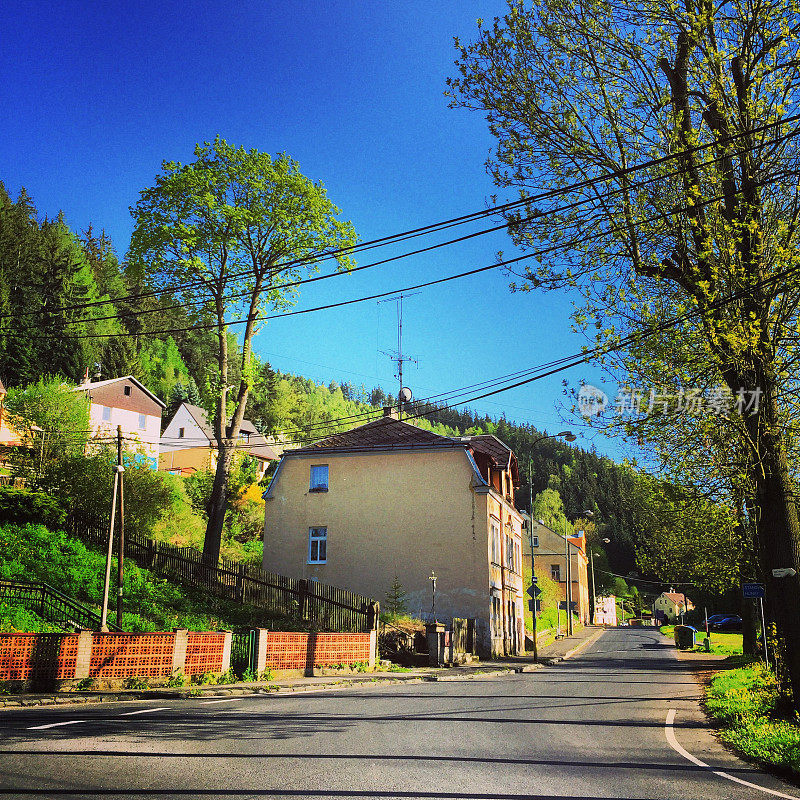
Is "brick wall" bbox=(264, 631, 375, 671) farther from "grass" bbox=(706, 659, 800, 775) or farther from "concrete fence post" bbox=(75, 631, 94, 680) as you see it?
"grass" bbox=(706, 659, 800, 775)

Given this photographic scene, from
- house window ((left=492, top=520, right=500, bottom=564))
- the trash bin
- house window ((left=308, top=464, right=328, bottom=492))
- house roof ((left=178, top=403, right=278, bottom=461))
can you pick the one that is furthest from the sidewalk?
house roof ((left=178, top=403, right=278, bottom=461))

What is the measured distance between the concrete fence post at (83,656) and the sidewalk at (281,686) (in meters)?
0.52

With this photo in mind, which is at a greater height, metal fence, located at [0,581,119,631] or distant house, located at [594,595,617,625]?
metal fence, located at [0,581,119,631]

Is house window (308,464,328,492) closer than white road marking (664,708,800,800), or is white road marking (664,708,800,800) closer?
white road marking (664,708,800,800)

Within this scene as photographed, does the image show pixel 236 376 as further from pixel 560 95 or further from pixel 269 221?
pixel 560 95

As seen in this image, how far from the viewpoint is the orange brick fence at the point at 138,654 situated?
575 inches

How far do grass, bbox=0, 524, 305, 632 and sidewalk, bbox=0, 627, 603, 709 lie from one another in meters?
4.09

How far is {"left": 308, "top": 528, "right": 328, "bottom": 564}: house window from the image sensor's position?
34.9 metres

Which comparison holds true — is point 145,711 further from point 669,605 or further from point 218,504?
point 669,605

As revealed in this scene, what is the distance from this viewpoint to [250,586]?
2672 cm

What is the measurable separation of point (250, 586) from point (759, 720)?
19.2 metres

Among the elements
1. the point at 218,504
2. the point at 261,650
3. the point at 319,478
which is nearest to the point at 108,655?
the point at 261,650

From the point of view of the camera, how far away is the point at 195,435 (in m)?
77.9

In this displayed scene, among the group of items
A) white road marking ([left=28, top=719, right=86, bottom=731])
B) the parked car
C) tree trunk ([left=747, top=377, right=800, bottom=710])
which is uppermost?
tree trunk ([left=747, top=377, right=800, bottom=710])
